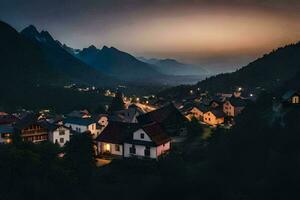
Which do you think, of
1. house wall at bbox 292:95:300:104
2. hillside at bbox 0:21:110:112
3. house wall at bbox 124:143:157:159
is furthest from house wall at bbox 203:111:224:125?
hillside at bbox 0:21:110:112

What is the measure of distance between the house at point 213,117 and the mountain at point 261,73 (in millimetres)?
60338

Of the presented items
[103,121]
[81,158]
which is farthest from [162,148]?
[103,121]

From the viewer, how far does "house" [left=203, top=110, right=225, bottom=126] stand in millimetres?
62031

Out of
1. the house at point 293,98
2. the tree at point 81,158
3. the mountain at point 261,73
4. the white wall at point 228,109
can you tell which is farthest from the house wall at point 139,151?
the mountain at point 261,73

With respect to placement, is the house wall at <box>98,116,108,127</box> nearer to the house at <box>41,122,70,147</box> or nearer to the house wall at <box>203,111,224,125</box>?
the house at <box>41,122,70,147</box>

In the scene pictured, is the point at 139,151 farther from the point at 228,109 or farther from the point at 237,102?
the point at 237,102

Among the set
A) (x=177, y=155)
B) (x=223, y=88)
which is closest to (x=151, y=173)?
(x=177, y=155)

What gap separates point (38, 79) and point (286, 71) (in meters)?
112

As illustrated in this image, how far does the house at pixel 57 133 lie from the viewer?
161 feet

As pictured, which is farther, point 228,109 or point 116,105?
point 116,105

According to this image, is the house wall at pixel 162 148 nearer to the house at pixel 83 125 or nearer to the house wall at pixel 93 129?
the house at pixel 83 125

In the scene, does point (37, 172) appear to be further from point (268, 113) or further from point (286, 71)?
point (286, 71)

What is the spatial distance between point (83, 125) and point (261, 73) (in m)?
93.7

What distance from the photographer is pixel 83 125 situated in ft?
182
